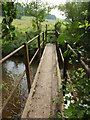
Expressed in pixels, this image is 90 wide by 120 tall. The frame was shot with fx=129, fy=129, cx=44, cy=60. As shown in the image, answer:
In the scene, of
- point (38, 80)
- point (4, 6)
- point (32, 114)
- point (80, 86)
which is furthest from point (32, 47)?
point (80, 86)

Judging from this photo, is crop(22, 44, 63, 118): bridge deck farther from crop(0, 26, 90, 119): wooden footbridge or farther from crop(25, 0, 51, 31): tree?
crop(25, 0, 51, 31): tree

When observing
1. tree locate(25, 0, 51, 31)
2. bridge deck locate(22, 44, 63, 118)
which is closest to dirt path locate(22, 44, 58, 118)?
bridge deck locate(22, 44, 63, 118)

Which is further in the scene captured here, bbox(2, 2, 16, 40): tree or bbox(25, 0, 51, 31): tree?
bbox(25, 0, 51, 31): tree

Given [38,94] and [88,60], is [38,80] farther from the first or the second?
[88,60]

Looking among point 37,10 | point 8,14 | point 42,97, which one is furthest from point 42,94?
point 37,10

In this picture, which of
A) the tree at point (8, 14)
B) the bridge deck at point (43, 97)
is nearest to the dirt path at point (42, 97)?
the bridge deck at point (43, 97)

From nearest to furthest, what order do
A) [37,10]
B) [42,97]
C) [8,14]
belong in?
[42,97], [8,14], [37,10]

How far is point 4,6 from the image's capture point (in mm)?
3797

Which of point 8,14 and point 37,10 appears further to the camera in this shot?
point 37,10

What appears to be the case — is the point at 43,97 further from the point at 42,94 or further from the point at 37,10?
the point at 37,10

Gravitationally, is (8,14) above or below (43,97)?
above

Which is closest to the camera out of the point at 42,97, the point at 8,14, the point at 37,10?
the point at 42,97

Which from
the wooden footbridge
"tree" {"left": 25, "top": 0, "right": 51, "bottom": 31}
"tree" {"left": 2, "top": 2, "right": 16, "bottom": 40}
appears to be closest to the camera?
the wooden footbridge

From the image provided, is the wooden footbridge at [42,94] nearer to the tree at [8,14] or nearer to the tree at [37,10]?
the tree at [8,14]
